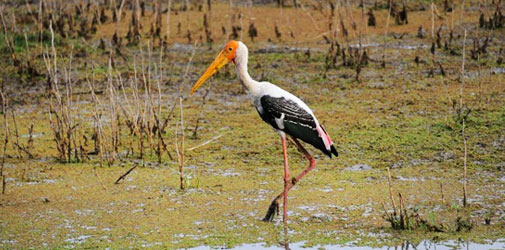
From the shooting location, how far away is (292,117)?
537 cm

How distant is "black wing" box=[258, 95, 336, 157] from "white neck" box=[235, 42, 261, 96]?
0.10 metres

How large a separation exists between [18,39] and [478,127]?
5456 millimetres

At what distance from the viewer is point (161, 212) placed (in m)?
5.50

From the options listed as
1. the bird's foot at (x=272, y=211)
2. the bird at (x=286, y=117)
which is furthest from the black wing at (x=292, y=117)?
the bird's foot at (x=272, y=211)

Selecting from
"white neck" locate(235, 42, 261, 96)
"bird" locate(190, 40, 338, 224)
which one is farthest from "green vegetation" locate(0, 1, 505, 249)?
"white neck" locate(235, 42, 261, 96)

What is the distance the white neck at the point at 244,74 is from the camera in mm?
5471

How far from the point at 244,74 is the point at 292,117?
1.37ft

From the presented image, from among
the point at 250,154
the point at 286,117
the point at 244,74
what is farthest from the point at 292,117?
the point at 250,154

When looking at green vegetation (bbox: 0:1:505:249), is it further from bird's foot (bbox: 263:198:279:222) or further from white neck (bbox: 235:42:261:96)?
white neck (bbox: 235:42:261:96)

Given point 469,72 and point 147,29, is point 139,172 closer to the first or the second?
point 469,72

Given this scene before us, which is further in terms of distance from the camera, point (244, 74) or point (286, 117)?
point (244, 74)

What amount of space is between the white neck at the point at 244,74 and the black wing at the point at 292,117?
96 millimetres

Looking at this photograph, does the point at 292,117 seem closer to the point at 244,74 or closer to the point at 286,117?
the point at 286,117

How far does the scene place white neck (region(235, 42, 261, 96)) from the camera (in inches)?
215
